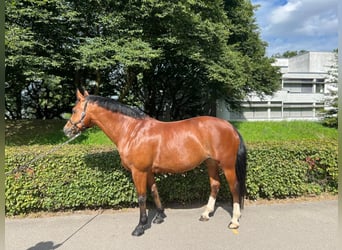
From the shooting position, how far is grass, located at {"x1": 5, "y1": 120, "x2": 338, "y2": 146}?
29.7ft

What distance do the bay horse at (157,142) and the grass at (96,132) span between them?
326cm

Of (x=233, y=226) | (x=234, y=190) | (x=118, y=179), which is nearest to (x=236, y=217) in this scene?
(x=233, y=226)

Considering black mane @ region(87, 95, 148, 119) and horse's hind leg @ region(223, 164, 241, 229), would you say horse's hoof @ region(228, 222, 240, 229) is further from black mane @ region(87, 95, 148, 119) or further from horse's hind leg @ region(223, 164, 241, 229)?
black mane @ region(87, 95, 148, 119)

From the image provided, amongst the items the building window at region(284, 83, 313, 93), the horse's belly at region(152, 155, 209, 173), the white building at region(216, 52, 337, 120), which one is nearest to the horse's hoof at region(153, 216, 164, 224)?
the horse's belly at region(152, 155, 209, 173)

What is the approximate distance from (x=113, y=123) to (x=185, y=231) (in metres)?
1.84

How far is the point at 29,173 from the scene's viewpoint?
3.83 m

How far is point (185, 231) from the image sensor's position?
3.33 meters

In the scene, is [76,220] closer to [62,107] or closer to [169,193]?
[169,193]

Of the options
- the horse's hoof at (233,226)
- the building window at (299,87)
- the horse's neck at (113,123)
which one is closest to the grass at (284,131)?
the horse's hoof at (233,226)

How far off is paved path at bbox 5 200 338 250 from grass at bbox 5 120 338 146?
293 cm

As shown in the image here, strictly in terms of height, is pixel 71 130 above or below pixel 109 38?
below

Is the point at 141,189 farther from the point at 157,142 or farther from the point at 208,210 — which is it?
the point at 208,210

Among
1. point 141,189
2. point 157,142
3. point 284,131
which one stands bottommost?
point 284,131

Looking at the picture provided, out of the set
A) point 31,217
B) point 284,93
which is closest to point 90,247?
point 31,217
